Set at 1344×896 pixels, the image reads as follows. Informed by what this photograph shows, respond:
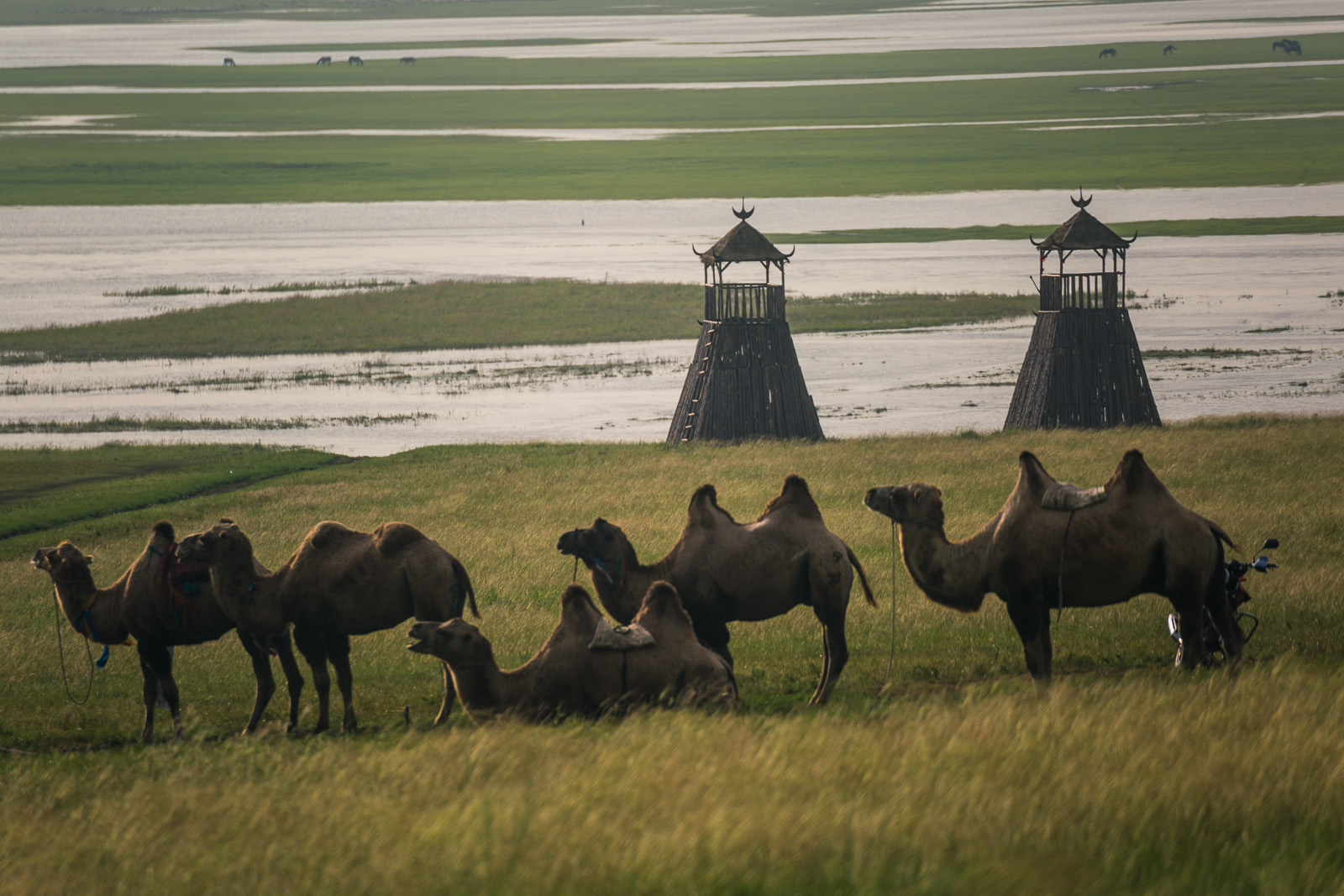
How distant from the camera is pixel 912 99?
566ft

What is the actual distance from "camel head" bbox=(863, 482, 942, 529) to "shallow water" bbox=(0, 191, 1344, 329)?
54.6 meters

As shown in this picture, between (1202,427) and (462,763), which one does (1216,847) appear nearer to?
(462,763)

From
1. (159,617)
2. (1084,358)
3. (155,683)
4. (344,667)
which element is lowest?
(155,683)

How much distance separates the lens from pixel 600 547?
12.9 meters

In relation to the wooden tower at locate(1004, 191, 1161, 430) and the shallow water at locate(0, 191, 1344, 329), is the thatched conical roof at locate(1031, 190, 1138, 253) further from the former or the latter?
the shallow water at locate(0, 191, 1344, 329)

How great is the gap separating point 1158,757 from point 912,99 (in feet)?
559

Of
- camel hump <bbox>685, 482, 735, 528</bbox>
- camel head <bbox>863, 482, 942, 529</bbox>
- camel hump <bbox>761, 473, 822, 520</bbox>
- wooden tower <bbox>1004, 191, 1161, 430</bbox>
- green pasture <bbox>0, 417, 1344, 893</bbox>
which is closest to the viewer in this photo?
green pasture <bbox>0, 417, 1344, 893</bbox>

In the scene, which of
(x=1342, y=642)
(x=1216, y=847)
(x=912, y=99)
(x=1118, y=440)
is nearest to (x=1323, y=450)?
(x=1118, y=440)

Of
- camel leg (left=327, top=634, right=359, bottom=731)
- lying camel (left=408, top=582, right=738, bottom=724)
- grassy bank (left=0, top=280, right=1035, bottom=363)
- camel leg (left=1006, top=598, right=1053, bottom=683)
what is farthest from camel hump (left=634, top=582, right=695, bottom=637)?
grassy bank (left=0, top=280, right=1035, bottom=363)

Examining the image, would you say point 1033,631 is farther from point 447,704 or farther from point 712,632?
point 447,704

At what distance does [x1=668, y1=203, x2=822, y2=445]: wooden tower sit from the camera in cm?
3366

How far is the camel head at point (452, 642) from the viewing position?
1105 cm

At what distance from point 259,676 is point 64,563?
6.70 ft

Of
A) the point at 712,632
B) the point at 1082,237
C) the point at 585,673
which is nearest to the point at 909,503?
the point at 712,632
